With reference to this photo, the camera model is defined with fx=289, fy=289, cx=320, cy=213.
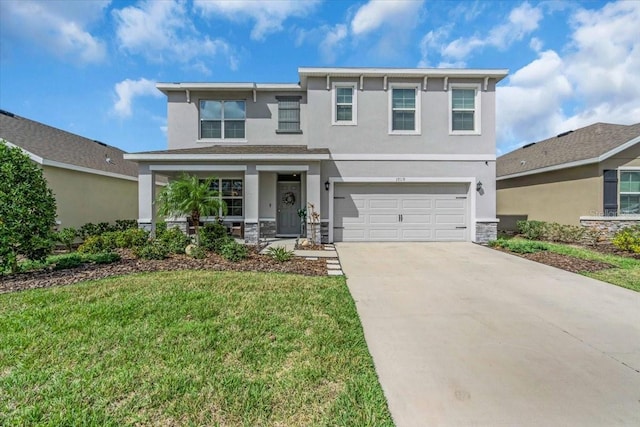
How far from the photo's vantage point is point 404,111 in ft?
36.8

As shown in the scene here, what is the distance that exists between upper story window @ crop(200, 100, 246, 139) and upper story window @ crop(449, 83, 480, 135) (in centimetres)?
846

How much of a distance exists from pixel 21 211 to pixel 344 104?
9750 millimetres

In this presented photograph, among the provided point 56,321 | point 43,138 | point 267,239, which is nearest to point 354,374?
point 56,321

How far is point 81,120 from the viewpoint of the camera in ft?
51.9

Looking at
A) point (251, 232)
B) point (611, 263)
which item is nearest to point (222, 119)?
point (251, 232)

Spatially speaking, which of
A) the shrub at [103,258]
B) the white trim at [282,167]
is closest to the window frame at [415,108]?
the white trim at [282,167]

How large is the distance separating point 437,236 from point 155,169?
1074 cm

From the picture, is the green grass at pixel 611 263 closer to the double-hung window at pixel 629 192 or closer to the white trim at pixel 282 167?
the double-hung window at pixel 629 192

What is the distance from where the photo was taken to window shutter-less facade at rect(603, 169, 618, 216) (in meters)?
10.9

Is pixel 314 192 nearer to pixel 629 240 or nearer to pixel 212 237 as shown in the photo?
pixel 212 237

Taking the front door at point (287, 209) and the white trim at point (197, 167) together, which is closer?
the white trim at point (197, 167)

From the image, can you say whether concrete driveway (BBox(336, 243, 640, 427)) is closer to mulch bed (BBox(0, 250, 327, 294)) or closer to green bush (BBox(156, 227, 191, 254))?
mulch bed (BBox(0, 250, 327, 294))

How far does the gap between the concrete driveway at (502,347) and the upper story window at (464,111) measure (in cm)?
661

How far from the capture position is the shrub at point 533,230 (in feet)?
40.6
